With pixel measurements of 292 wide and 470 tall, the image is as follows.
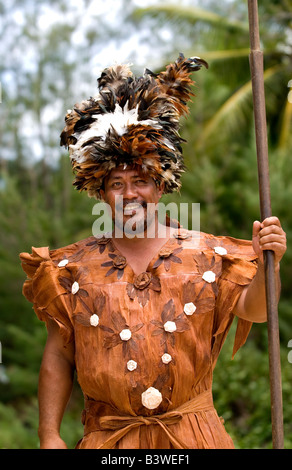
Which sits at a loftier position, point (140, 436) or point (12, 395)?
point (140, 436)

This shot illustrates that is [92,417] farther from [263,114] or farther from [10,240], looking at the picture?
[10,240]

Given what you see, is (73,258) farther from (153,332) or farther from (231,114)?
(231,114)

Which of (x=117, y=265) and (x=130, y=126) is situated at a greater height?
(x=130, y=126)

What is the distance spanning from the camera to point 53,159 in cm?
1389

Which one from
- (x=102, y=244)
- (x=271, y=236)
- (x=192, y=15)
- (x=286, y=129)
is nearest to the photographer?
(x=271, y=236)

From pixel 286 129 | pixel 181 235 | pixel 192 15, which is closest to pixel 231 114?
pixel 286 129

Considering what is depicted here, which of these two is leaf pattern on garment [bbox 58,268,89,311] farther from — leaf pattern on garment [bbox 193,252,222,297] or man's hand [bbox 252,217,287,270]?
man's hand [bbox 252,217,287,270]

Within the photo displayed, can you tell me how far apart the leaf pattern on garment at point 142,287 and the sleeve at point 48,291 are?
1.01ft

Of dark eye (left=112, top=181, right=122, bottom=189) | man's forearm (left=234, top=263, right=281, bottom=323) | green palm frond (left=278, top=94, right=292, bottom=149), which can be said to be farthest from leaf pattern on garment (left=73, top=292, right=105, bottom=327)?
green palm frond (left=278, top=94, right=292, bottom=149)

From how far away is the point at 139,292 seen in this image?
2742 millimetres

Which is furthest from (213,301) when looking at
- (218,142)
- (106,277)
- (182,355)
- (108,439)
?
(218,142)

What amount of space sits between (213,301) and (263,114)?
0.77 meters

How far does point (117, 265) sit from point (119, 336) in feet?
1.06

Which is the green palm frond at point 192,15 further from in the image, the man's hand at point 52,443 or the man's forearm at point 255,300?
the man's hand at point 52,443
